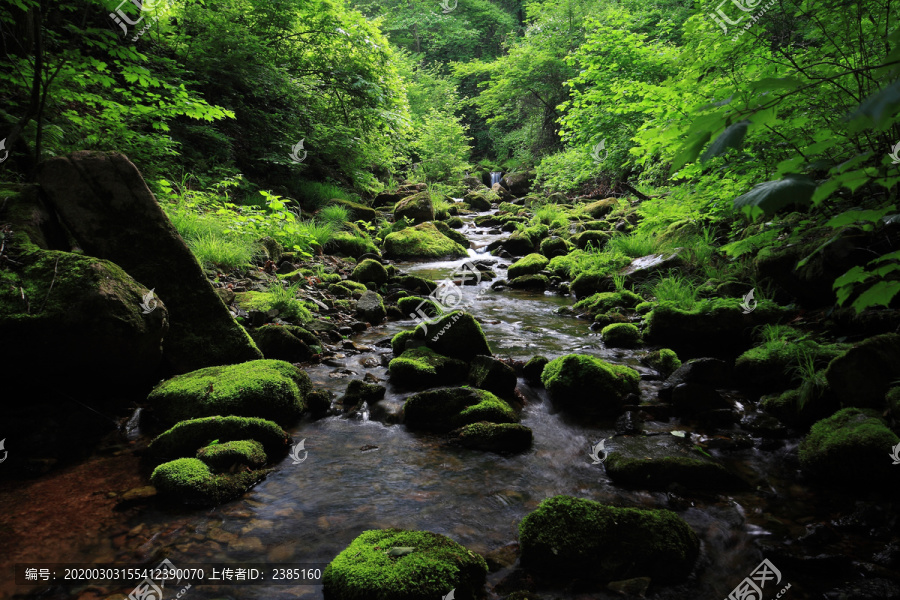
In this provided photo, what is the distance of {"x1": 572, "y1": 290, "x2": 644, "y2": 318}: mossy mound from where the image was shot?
784cm

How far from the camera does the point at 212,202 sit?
8312mm

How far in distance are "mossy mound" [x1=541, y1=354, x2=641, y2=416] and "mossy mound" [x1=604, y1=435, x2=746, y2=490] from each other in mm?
979

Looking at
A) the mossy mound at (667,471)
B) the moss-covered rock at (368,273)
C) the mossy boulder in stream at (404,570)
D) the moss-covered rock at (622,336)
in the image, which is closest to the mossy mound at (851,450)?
the mossy mound at (667,471)

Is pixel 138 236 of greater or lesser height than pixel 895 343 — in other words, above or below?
below

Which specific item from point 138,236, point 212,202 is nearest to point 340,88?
point 212,202

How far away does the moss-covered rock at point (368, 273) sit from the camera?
895 centimetres

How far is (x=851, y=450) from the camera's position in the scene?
316 centimetres

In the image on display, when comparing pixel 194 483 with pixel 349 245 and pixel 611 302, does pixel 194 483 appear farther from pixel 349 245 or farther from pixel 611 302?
pixel 349 245

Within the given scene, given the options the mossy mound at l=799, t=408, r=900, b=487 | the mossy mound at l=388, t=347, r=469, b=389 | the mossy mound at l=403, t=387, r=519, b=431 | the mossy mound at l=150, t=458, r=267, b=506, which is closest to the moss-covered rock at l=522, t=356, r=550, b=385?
the mossy mound at l=388, t=347, r=469, b=389

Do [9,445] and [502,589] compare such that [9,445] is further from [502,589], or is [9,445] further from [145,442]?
[502,589]

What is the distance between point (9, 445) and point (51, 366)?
58cm

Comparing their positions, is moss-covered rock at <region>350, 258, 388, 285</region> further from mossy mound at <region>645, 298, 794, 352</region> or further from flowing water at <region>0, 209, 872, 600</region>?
mossy mound at <region>645, 298, 794, 352</region>

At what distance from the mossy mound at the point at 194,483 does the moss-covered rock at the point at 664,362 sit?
467 centimetres

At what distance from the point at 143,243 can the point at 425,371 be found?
10.1ft
